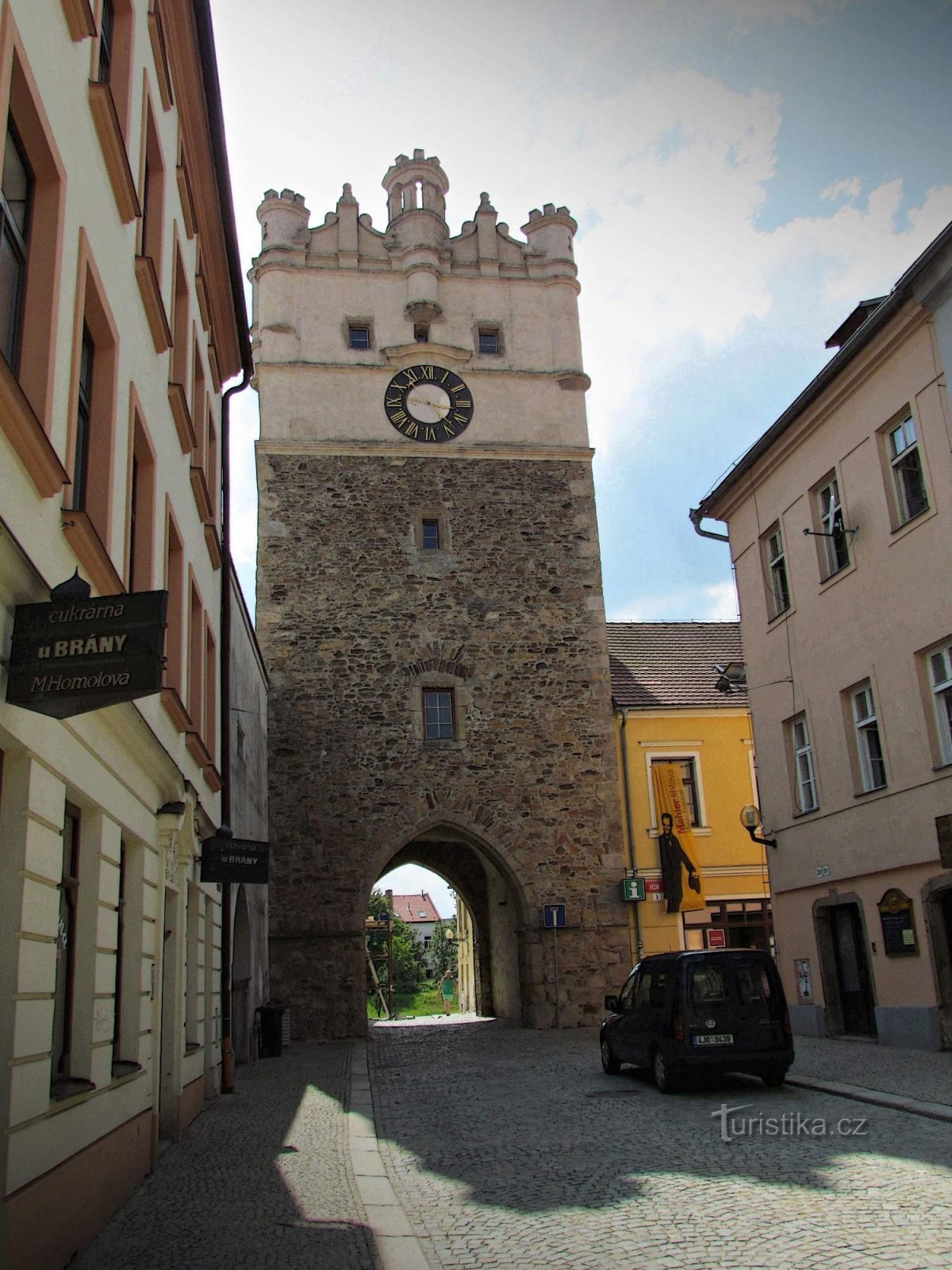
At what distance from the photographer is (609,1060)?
1387cm

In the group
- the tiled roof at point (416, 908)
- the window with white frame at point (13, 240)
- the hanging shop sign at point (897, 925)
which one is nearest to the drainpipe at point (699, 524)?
the hanging shop sign at point (897, 925)

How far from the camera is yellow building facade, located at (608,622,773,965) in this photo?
2327 cm

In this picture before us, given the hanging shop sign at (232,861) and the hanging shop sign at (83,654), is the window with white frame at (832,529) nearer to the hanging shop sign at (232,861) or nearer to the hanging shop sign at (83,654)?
the hanging shop sign at (232,861)

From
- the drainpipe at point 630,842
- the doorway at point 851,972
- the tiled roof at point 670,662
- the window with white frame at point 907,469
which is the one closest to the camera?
the window with white frame at point 907,469

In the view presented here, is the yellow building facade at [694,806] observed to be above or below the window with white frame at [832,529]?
below

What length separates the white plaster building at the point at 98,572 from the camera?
5.37 meters

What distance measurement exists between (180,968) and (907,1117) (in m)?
6.22

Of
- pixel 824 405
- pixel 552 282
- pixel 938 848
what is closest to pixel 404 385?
pixel 552 282

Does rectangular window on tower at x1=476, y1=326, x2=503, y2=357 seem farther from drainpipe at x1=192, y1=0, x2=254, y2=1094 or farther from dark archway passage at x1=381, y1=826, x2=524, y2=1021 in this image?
dark archway passage at x1=381, y1=826, x2=524, y2=1021

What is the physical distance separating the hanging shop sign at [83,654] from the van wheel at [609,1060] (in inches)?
398

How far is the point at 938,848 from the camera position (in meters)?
13.1

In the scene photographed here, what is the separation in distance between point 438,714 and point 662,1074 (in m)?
12.4

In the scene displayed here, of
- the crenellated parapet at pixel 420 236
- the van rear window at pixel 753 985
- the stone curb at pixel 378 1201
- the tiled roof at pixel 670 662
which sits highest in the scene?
the crenellated parapet at pixel 420 236

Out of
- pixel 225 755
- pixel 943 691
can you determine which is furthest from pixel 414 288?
pixel 943 691
